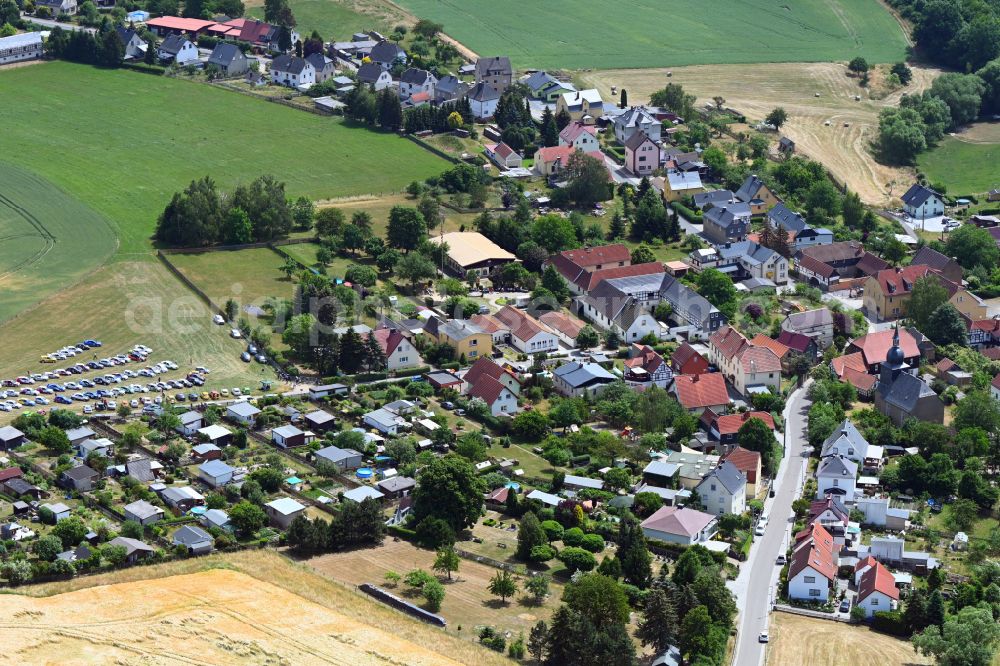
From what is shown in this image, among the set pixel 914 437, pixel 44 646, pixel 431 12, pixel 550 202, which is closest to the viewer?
pixel 44 646

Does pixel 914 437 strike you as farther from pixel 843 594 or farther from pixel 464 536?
pixel 464 536

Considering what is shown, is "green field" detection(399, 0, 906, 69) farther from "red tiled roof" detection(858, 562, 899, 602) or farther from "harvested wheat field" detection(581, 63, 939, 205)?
"red tiled roof" detection(858, 562, 899, 602)

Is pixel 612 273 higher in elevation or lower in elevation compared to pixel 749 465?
higher

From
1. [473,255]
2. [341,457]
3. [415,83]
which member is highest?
[415,83]

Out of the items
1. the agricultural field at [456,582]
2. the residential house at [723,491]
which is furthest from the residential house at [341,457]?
the residential house at [723,491]

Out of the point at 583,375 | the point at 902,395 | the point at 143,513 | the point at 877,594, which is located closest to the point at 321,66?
the point at 583,375

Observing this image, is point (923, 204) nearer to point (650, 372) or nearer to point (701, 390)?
point (650, 372)

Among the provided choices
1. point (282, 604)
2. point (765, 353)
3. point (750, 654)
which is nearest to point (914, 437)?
point (765, 353)
